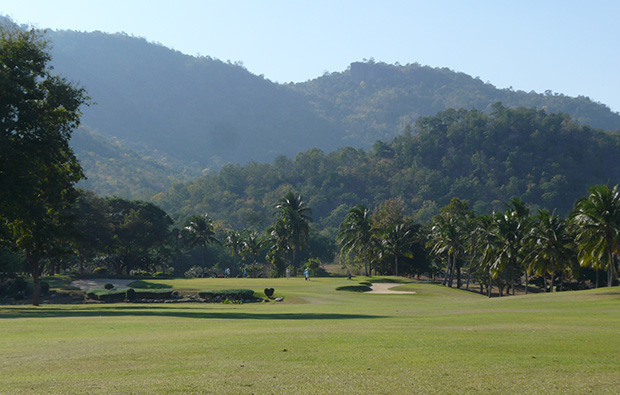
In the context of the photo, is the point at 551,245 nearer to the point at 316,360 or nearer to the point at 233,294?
the point at 233,294

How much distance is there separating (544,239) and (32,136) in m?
56.3

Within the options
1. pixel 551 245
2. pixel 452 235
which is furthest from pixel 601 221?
pixel 452 235

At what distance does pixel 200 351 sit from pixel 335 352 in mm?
3231

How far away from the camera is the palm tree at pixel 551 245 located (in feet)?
228

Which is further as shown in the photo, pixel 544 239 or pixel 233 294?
pixel 544 239

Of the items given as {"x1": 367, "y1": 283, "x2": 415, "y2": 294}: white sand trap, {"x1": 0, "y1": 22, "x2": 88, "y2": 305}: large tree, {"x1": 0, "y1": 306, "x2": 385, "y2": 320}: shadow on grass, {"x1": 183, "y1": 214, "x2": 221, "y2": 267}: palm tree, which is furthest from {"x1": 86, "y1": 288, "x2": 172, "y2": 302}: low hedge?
{"x1": 183, "y1": 214, "x2": 221, "y2": 267}: palm tree

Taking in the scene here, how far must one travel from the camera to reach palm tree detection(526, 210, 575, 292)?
69375 mm

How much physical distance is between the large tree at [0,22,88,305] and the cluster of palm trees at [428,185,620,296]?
1791 inches

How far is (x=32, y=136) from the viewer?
119 ft

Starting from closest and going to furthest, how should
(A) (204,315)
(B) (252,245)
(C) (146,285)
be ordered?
(A) (204,315) < (C) (146,285) < (B) (252,245)

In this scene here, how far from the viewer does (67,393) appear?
32.5 ft

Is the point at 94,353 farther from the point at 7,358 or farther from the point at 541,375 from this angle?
the point at 541,375

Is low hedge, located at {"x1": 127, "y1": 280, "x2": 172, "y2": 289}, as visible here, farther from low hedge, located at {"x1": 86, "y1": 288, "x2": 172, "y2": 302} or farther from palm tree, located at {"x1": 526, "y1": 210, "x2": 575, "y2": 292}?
palm tree, located at {"x1": 526, "y1": 210, "x2": 575, "y2": 292}

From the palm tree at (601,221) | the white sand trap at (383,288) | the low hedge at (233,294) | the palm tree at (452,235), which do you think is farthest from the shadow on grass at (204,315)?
the palm tree at (452,235)
